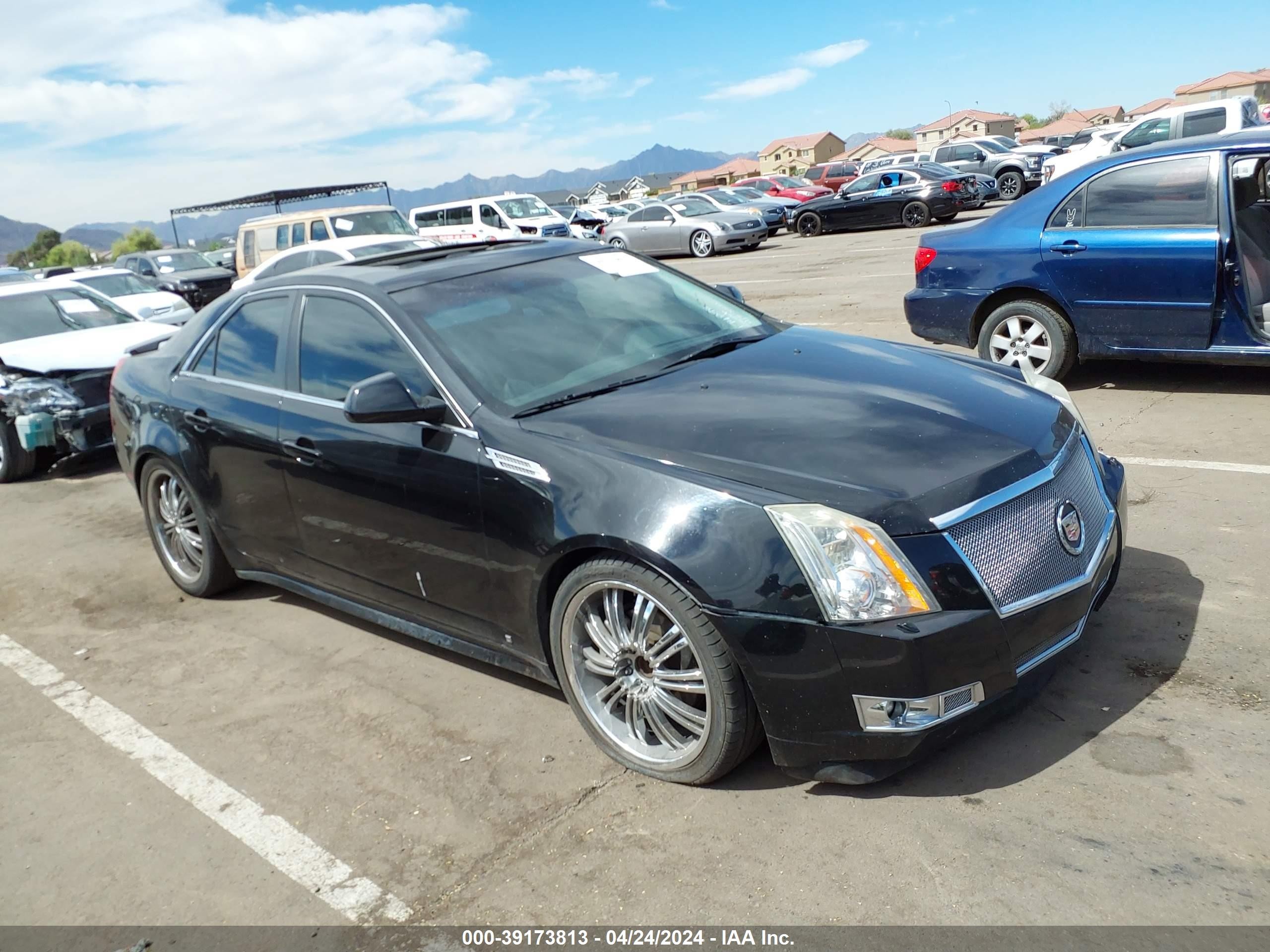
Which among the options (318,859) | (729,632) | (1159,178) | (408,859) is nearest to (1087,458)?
(729,632)

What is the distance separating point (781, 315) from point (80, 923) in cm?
1043

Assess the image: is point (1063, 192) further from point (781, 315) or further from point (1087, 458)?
point (781, 315)

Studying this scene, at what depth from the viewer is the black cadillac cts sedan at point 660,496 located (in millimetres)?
2891

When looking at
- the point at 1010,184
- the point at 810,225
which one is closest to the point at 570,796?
the point at 810,225

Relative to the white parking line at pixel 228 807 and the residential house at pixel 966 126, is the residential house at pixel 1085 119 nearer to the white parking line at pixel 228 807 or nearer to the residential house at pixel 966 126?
the residential house at pixel 966 126

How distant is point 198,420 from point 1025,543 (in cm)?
371

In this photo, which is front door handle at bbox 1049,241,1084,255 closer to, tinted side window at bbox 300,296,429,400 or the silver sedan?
tinted side window at bbox 300,296,429,400

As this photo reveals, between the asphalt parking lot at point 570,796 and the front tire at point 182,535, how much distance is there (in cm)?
30

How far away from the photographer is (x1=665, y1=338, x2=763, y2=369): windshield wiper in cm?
411

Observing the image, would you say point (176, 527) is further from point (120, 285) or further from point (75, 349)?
point (120, 285)

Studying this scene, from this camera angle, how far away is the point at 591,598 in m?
3.35

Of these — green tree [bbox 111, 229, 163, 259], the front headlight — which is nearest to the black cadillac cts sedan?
the front headlight

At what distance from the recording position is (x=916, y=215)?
25.5 metres

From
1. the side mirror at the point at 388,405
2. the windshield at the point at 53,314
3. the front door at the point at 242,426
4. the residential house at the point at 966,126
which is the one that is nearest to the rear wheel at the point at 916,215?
the windshield at the point at 53,314
